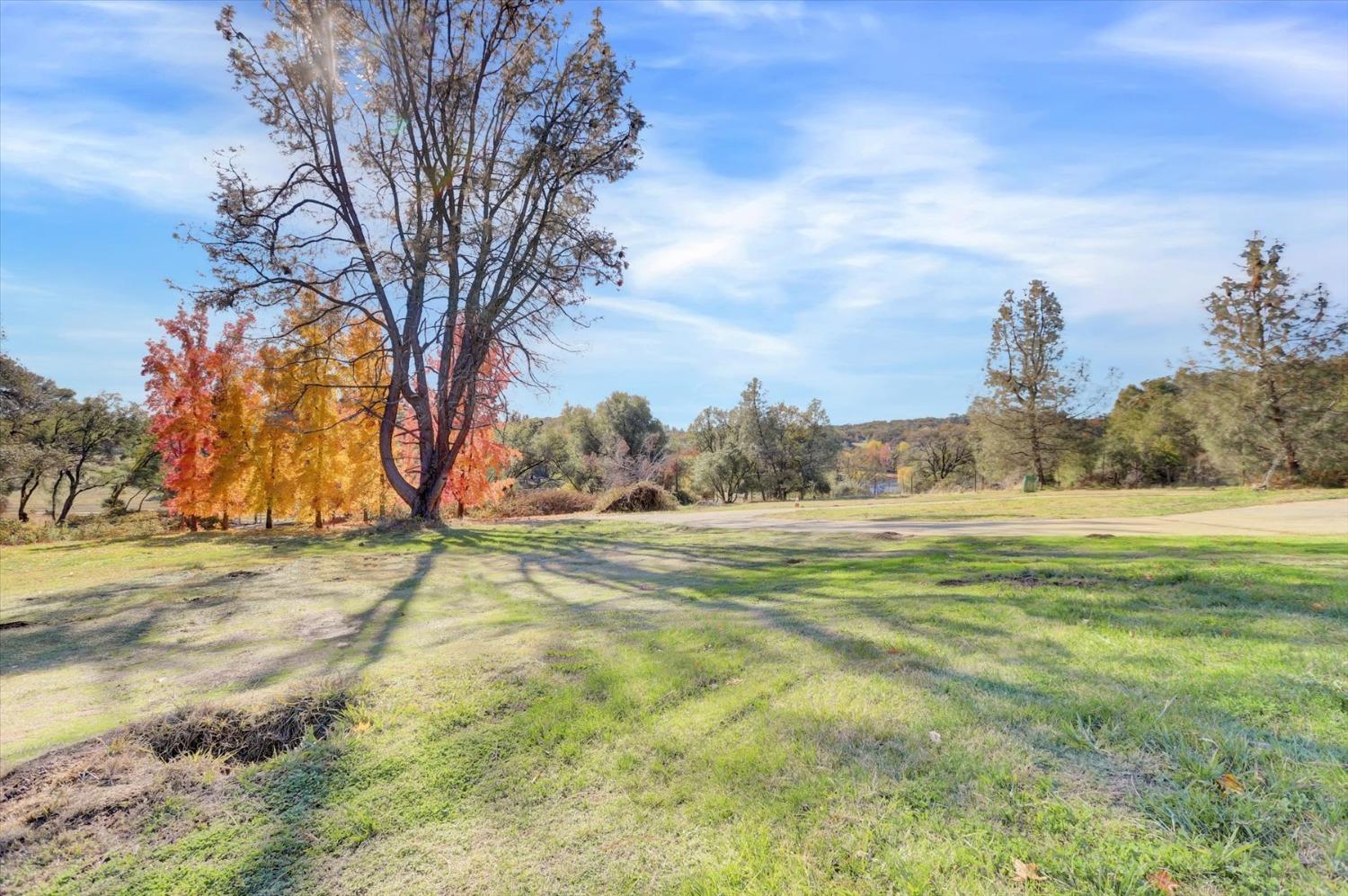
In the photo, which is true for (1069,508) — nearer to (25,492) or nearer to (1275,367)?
(1275,367)

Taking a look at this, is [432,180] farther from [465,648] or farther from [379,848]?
[379,848]

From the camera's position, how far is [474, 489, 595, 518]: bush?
80.8ft

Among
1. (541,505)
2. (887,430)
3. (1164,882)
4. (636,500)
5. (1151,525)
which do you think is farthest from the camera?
(887,430)

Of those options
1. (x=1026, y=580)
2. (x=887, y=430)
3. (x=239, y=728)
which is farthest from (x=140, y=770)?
(x=887, y=430)

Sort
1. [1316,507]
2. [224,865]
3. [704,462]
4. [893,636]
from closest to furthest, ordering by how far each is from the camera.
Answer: [224,865]
[893,636]
[1316,507]
[704,462]

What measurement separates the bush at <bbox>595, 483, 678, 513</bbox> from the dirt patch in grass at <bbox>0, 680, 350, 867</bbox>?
18.6 metres

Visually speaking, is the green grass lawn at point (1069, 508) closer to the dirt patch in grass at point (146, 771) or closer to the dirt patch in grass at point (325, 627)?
the dirt patch in grass at point (325, 627)

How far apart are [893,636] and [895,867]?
216 centimetres

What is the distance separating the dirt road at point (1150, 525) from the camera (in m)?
9.03

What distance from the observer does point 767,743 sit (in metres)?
2.70

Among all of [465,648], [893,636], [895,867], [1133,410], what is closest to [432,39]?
[465,648]

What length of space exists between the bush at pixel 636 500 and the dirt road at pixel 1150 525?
876cm

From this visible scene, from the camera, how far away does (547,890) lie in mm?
2020

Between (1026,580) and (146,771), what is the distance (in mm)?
6359
